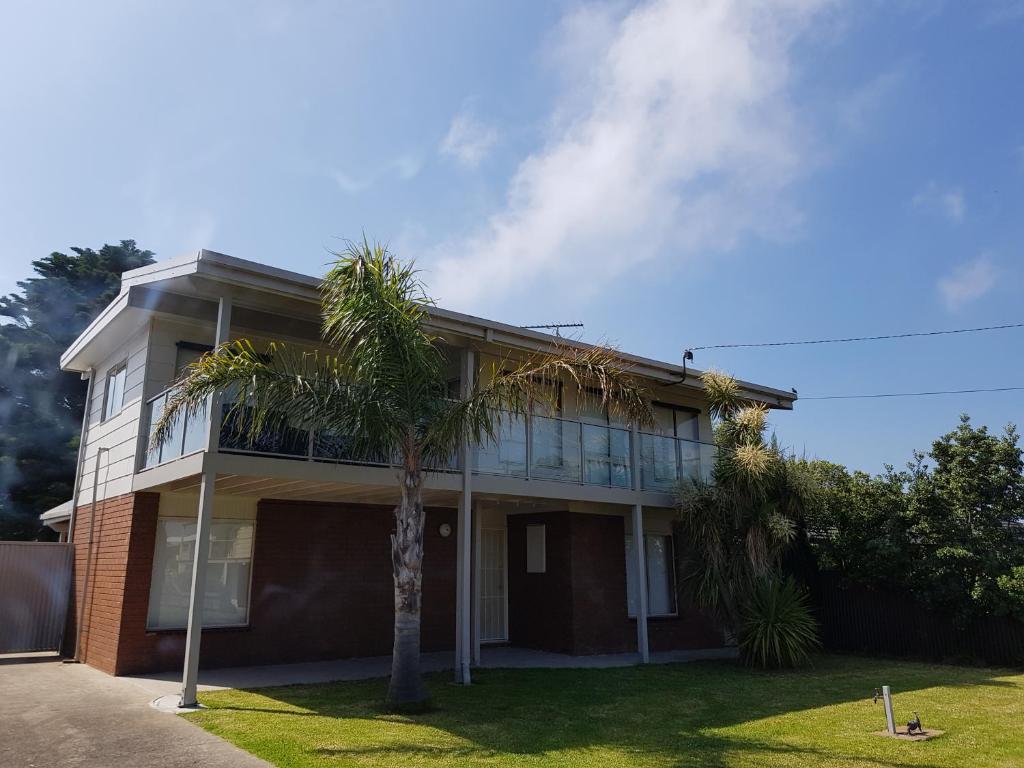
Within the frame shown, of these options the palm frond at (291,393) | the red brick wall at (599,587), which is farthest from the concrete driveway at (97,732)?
the red brick wall at (599,587)

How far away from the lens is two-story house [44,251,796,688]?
10258 millimetres

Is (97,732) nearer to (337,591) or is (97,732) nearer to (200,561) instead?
(200,561)

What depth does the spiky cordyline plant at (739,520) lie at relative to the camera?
1283 cm

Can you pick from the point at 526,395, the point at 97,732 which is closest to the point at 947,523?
the point at 526,395

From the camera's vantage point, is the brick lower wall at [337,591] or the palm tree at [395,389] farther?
the brick lower wall at [337,591]

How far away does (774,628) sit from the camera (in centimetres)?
1227

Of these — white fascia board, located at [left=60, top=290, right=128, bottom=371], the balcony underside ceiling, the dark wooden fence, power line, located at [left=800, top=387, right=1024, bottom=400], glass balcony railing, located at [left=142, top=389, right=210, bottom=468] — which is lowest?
the dark wooden fence

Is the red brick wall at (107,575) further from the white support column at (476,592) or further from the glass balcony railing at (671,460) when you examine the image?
the glass balcony railing at (671,460)

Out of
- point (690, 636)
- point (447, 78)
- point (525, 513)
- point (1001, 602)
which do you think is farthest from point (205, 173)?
point (1001, 602)

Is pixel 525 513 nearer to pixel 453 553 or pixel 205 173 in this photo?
pixel 453 553

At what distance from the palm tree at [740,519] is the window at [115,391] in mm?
10220

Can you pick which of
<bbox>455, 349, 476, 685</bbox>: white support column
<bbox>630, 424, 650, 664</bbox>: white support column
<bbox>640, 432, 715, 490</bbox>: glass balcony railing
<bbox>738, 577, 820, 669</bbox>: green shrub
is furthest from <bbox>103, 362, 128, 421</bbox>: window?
<bbox>738, 577, 820, 669</bbox>: green shrub

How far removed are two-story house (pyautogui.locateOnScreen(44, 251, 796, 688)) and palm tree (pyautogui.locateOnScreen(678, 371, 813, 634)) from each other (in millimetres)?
991

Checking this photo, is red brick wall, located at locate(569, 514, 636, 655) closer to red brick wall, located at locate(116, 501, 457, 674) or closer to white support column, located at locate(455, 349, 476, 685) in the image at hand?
red brick wall, located at locate(116, 501, 457, 674)
